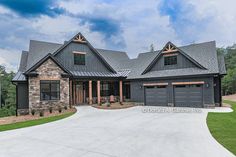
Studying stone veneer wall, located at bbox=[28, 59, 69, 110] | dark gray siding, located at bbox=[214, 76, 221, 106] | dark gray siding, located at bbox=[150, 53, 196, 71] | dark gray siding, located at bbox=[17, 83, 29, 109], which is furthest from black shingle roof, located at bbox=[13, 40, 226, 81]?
stone veneer wall, located at bbox=[28, 59, 69, 110]

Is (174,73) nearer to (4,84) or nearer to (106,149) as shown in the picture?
(106,149)

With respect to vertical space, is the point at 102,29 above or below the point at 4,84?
above

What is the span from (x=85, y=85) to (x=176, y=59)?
35.3ft

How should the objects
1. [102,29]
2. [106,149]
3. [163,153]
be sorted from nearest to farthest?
[163,153]
[106,149]
[102,29]

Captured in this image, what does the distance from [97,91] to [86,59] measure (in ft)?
13.3

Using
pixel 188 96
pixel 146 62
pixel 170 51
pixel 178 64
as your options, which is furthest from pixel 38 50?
pixel 188 96

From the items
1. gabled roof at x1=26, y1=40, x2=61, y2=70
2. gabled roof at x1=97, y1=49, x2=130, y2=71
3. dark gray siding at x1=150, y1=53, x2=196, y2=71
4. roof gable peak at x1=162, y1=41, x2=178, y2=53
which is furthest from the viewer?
gabled roof at x1=97, y1=49, x2=130, y2=71

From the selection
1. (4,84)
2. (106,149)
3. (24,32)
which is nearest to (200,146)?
(106,149)

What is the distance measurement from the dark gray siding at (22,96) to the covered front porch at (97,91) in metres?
4.84

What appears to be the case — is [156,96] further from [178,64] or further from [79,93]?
[79,93]

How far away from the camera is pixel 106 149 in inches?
274

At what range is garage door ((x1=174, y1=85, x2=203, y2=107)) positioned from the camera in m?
19.0

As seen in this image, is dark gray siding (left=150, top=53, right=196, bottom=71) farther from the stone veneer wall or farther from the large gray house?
the stone veneer wall

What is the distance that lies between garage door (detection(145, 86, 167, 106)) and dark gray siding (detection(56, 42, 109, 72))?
20.9ft
